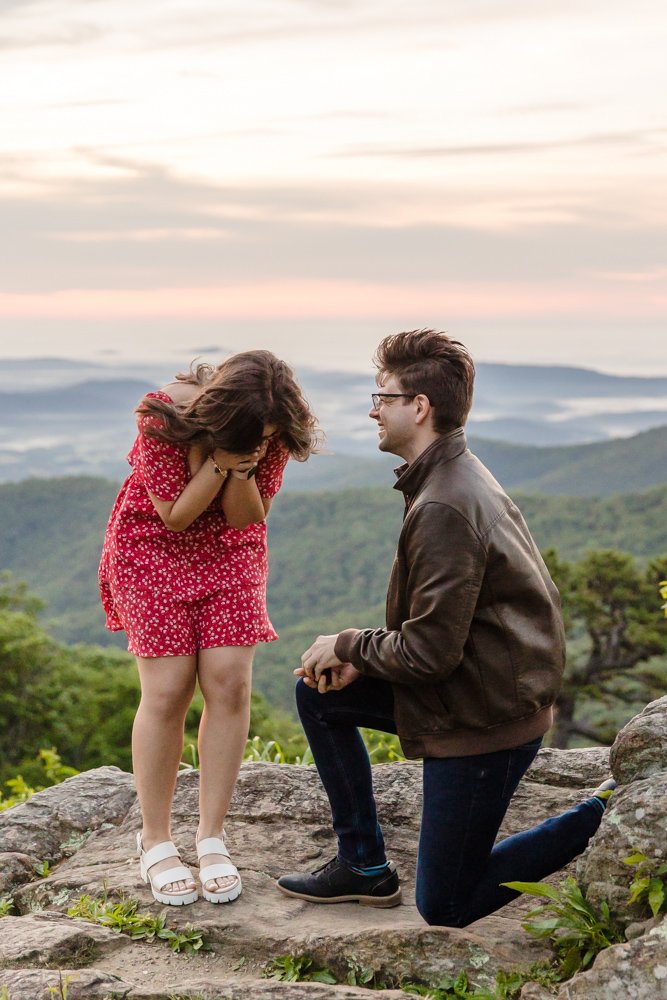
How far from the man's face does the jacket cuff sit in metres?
0.60

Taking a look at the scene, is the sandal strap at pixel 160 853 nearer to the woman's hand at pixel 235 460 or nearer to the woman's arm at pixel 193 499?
the woman's arm at pixel 193 499

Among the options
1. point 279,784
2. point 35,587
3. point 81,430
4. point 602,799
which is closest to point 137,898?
point 279,784

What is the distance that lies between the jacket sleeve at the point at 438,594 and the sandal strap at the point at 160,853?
1.30 meters

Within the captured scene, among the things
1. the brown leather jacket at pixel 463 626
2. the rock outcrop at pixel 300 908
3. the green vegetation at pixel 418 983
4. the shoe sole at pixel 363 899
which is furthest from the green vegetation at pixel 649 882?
the shoe sole at pixel 363 899

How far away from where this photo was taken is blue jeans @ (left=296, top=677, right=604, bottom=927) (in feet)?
11.4

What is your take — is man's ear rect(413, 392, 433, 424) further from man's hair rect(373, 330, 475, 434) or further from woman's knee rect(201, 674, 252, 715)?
woman's knee rect(201, 674, 252, 715)

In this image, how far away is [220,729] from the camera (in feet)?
13.3

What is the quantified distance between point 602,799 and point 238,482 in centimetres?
166

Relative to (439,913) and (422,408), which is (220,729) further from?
(422,408)

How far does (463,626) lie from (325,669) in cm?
56

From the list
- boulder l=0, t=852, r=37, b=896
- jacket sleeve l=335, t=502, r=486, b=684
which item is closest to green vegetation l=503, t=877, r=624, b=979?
jacket sleeve l=335, t=502, r=486, b=684

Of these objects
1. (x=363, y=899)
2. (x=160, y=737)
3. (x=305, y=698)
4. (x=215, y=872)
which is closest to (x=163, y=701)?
(x=160, y=737)

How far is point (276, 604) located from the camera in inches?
3398

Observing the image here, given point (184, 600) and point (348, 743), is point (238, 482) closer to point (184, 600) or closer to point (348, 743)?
point (184, 600)
